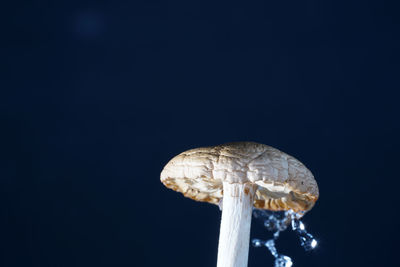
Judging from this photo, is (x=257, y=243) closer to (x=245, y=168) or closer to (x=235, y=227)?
(x=235, y=227)

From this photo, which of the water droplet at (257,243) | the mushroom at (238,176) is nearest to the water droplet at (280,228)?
the water droplet at (257,243)

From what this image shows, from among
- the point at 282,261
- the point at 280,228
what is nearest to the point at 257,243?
the point at 282,261

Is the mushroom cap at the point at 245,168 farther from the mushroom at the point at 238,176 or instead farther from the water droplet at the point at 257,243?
the water droplet at the point at 257,243

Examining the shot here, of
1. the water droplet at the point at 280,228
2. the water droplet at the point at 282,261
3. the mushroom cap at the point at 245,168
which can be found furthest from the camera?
the water droplet at the point at 282,261

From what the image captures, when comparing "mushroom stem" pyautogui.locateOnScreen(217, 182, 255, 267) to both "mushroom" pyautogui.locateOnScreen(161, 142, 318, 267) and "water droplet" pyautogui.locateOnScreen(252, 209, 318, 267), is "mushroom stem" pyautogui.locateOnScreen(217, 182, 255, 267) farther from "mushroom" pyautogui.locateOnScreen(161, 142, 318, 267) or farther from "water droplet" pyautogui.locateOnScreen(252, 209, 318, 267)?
"water droplet" pyautogui.locateOnScreen(252, 209, 318, 267)

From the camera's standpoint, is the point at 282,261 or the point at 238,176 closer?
the point at 238,176

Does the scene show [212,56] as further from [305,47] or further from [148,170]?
[148,170]

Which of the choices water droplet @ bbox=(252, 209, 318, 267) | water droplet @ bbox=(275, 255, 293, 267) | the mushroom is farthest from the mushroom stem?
water droplet @ bbox=(275, 255, 293, 267)
